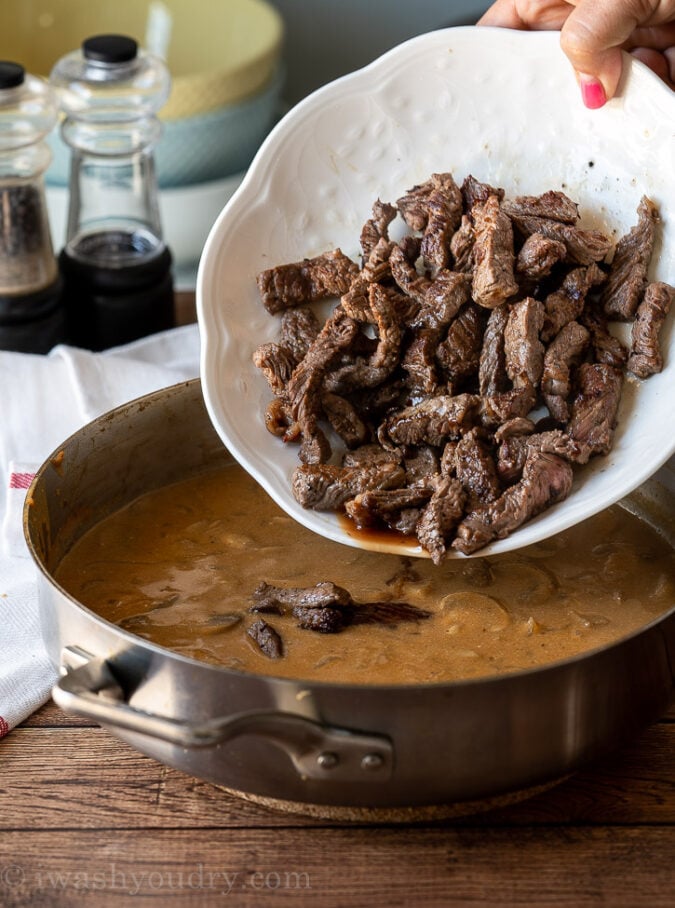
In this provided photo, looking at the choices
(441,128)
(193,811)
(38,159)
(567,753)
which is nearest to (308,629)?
(193,811)

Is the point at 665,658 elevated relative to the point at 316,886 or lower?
elevated

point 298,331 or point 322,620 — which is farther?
point 298,331

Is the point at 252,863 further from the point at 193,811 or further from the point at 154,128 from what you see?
the point at 154,128

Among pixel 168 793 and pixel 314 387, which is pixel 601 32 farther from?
pixel 168 793

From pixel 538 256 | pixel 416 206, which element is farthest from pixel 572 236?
pixel 416 206

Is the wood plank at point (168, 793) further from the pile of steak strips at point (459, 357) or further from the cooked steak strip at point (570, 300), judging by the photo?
the cooked steak strip at point (570, 300)

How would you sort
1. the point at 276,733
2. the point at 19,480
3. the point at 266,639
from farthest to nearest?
the point at 19,480, the point at 266,639, the point at 276,733

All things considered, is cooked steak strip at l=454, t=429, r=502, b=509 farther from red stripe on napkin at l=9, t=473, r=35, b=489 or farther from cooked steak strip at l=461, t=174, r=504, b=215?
red stripe on napkin at l=9, t=473, r=35, b=489
